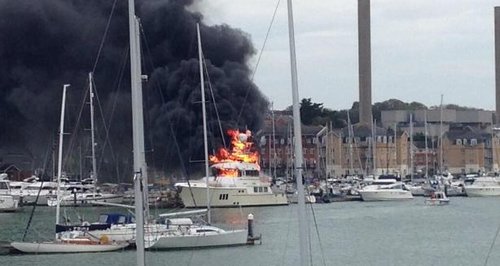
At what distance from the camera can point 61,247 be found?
35.6 metres

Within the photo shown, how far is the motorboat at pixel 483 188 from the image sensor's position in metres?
84.8

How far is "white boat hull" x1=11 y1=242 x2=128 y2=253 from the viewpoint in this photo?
35.6 meters

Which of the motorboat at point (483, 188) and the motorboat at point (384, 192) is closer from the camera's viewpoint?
the motorboat at point (384, 192)

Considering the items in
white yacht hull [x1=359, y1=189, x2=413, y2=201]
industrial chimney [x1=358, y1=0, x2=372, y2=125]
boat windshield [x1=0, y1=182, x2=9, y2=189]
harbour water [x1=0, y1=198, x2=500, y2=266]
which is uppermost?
industrial chimney [x1=358, y1=0, x2=372, y2=125]

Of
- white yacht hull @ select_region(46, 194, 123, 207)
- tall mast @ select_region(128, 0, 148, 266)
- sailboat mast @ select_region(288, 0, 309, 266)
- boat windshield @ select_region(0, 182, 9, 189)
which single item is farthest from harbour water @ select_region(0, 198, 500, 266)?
boat windshield @ select_region(0, 182, 9, 189)

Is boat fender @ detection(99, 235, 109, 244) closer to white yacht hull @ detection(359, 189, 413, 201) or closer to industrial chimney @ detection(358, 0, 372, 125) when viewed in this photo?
white yacht hull @ detection(359, 189, 413, 201)

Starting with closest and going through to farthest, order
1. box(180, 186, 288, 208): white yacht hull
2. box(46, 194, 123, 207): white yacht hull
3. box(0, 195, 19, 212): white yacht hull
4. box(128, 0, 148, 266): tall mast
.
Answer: box(128, 0, 148, 266): tall mast → box(46, 194, 123, 207): white yacht hull → box(180, 186, 288, 208): white yacht hull → box(0, 195, 19, 212): white yacht hull

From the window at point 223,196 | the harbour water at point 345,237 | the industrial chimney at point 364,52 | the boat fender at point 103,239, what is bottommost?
the harbour water at point 345,237

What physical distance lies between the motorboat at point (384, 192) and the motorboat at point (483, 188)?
21.6 feet

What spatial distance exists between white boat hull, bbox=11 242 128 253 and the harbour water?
178 millimetres

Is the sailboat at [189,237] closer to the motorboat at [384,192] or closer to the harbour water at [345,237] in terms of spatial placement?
the harbour water at [345,237]

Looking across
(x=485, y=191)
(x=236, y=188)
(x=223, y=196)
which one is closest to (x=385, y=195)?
(x=485, y=191)

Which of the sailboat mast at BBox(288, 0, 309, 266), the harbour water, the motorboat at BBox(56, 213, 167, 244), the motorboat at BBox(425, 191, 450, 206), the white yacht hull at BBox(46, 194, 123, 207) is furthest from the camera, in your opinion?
the motorboat at BBox(425, 191, 450, 206)

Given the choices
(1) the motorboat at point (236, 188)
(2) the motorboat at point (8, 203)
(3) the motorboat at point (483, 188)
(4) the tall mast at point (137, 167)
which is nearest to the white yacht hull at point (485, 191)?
(3) the motorboat at point (483, 188)
